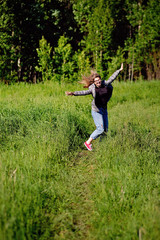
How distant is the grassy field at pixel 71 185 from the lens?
2.49 meters

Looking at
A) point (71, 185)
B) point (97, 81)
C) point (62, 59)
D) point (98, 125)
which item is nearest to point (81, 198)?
point (71, 185)

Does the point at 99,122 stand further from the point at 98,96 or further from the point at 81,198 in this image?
the point at 81,198

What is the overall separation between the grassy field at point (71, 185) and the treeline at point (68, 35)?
10.4 meters

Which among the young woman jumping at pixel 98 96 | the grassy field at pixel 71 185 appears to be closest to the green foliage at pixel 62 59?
the grassy field at pixel 71 185

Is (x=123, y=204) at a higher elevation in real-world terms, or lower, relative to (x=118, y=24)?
lower

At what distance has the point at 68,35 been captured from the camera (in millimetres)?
21984

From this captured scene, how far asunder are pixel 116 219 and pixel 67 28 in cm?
2131

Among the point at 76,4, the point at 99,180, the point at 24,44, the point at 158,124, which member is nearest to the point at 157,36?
the point at 76,4

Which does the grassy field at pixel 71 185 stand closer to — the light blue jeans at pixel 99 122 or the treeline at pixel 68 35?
the light blue jeans at pixel 99 122

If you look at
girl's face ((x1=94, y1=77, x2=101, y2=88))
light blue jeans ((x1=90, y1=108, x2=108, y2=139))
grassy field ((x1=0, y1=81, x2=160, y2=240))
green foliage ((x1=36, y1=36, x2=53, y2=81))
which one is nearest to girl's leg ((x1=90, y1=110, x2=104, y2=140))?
light blue jeans ((x1=90, y1=108, x2=108, y2=139))

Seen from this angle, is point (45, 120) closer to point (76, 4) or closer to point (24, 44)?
point (24, 44)

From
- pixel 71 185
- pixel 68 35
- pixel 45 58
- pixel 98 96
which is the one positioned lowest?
pixel 71 185

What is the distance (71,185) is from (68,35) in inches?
822

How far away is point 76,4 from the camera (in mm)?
20828
